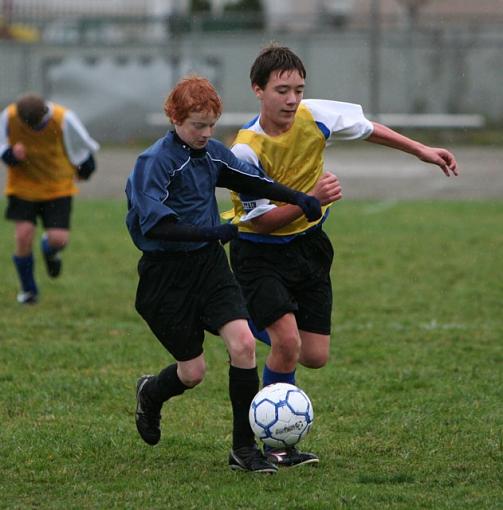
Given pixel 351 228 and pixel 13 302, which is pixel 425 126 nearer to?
pixel 351 228

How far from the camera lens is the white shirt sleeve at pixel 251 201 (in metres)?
4.84

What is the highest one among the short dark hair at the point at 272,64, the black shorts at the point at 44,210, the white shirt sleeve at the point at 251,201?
the short dark hair at the point at 272,64

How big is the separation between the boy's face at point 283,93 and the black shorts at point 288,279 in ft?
2.01

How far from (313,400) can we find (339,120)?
1.60 m

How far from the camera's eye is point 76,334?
25.1ft

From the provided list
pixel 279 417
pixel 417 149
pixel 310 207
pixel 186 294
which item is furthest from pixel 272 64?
pixel 279 417

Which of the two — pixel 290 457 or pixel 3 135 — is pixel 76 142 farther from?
pixel 290 457

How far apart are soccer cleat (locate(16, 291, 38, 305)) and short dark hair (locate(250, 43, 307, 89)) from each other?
438 cm

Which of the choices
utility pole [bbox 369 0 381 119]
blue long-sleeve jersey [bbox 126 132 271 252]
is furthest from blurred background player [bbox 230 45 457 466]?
utility pole [bbox 369 0 381 119]

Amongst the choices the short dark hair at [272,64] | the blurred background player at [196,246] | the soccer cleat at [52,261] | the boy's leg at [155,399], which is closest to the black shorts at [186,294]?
the blurred background player at [196,246]

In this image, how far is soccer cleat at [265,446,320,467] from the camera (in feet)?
15.1

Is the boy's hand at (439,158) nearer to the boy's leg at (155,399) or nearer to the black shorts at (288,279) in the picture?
the black shorts at (288,279)

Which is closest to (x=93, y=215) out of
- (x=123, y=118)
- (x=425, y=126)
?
(x=123, y=118)

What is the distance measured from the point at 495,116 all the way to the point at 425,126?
1742 mm
